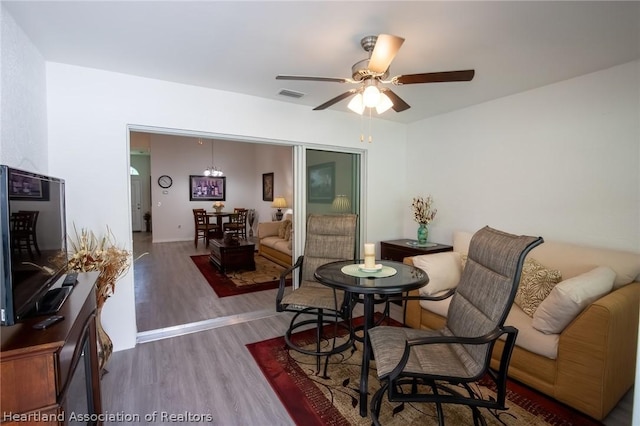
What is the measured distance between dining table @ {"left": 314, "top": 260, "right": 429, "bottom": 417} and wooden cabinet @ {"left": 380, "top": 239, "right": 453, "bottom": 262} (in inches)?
52.9

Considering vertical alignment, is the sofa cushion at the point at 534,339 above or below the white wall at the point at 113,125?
below

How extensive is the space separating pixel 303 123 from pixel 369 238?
1.77 metres

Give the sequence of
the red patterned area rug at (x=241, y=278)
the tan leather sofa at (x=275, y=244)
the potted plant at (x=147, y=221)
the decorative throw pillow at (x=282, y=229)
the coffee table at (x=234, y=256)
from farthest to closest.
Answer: the potted plant at (x=147, y=221), the decorative throw pillow at (x=282, y=229), the tan leather sofa at (x=275, y=244), the coffee table at (x=234, y=256), the red patterned area rug at (x=241, y=278)

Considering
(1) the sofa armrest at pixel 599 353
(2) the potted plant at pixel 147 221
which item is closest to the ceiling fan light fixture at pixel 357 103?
(1) the sofa armrest at pixel 599 353

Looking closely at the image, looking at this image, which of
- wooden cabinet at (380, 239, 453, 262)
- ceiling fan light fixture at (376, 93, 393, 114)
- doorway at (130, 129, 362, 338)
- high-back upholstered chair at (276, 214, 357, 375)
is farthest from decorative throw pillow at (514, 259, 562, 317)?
doorway at (130, 129, 362, 338)

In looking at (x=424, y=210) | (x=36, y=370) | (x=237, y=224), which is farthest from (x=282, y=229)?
(x=36, y=370)

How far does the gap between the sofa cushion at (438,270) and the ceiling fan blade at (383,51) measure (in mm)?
1742

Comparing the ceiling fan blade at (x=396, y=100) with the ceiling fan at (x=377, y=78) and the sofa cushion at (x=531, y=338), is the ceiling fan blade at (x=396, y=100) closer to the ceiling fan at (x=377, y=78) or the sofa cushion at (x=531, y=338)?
the ceiling fan at (x=377, y=78)

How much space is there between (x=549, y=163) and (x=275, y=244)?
169 inches

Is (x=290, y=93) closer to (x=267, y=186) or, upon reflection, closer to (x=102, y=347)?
(x=102, y=347)

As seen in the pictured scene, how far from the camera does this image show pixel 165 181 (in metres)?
8.24

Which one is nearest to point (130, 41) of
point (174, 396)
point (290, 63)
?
point (290, 63)

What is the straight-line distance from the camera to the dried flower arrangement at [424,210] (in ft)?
13.0

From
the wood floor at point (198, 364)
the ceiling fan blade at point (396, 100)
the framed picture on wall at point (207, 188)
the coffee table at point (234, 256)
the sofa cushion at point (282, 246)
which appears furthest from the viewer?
the framed picture on wall at point (207, 188)
